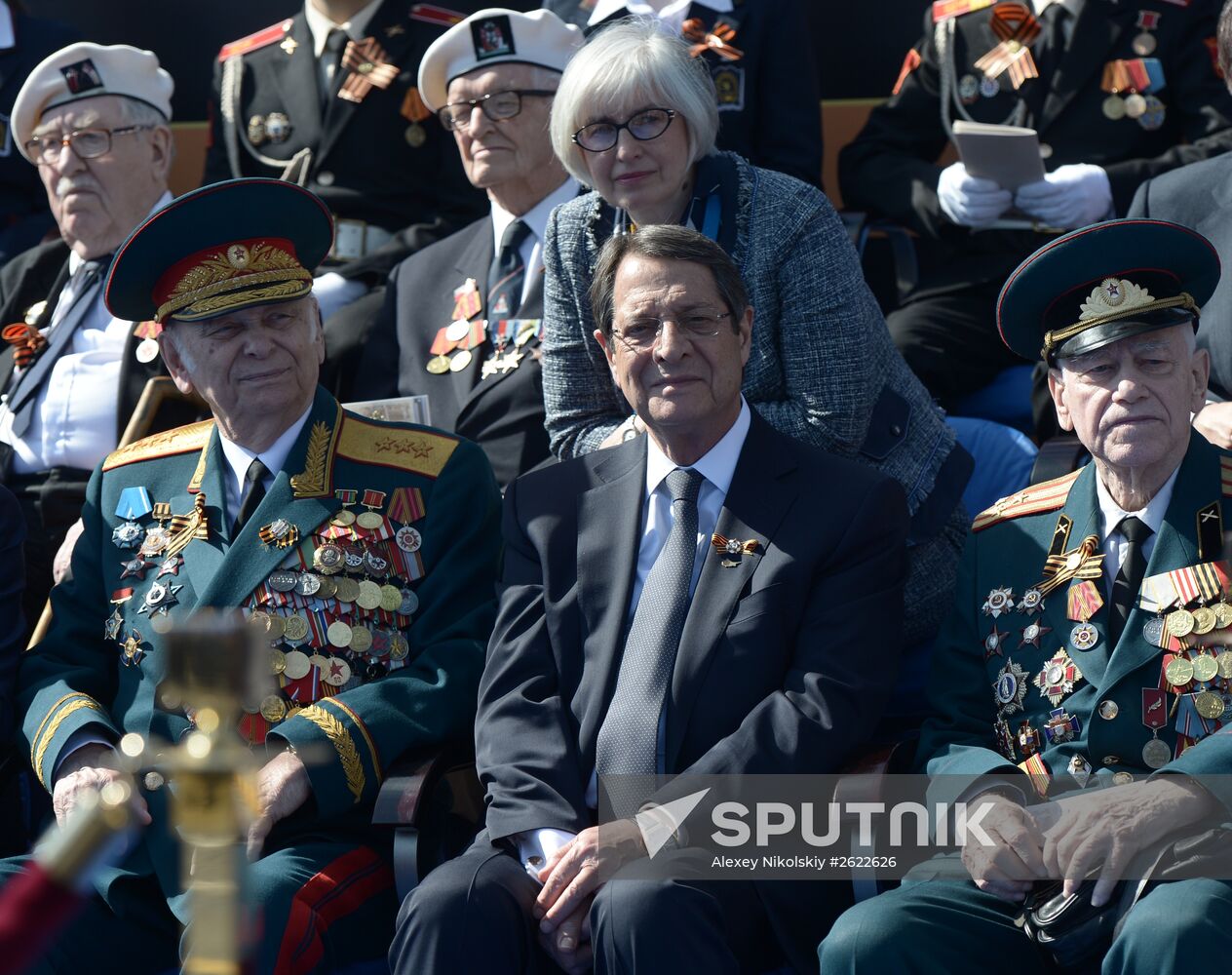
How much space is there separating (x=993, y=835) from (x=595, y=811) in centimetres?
70

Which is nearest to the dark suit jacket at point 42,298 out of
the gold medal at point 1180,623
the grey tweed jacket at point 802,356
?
the grey tweed jacket at point 802,356

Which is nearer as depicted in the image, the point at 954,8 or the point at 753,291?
the point at 753,291

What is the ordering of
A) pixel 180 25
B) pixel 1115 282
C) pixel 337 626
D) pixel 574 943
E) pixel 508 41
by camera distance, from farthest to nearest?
pixel 180 25 < pixel 508 41 < pixel 337 626 < pixel 1115 282 < pixel 574 943

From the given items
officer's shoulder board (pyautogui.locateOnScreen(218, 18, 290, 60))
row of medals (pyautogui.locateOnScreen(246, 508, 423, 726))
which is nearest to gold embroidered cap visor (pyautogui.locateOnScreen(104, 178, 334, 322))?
row of medals (pyautogui.locateOnScreen(246, 508, 423, 726))

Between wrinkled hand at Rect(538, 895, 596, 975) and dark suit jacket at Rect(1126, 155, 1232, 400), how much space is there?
74.8 inches

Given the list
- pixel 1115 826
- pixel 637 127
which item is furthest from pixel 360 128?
pixel 1115 826

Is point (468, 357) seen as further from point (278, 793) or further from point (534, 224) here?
point (278, 793)

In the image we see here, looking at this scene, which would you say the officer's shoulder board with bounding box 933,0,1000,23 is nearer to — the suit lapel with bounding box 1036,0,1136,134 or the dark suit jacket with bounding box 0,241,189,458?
the suit lapel with bounding box 1036,0,1136,134

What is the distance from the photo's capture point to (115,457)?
12.7 ft

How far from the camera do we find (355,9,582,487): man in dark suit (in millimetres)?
4602

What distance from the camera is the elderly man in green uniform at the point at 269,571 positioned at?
3.30 metres

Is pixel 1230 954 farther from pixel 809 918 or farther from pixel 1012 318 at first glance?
pixel 1012 318

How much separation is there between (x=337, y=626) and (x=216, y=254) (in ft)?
2.75

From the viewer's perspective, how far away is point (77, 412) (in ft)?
15.6
